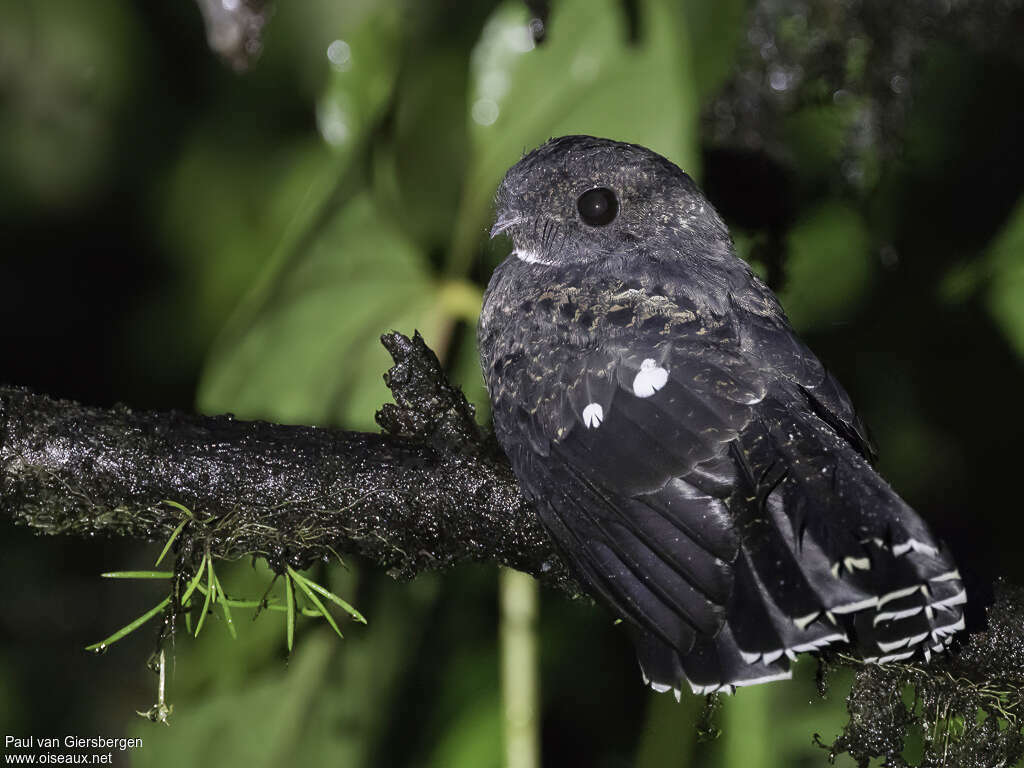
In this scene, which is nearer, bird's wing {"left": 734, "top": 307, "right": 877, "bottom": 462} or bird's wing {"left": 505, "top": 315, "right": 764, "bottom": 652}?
bird's wing {"left": 505, "top": 315, "right": 764, "bottom": 652}

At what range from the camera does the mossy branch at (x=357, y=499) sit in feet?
5.34

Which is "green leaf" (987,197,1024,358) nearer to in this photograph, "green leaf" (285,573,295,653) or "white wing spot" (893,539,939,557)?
"white wing spot" (893,539,939,557)

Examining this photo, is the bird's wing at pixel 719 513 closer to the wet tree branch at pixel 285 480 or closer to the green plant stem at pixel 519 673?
the wet tree branch at pixel 285 480

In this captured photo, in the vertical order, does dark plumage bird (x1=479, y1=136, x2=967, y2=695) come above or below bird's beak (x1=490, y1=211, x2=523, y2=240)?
below

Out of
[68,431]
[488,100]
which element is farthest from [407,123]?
[68,431]

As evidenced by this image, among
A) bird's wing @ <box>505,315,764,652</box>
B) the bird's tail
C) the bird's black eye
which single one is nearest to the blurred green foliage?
the bird's black eye

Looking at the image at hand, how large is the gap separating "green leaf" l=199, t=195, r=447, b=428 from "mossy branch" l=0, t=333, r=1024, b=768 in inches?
23.5

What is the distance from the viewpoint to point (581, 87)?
2566 mm

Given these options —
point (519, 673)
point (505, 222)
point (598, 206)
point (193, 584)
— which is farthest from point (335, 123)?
point (519, 673)

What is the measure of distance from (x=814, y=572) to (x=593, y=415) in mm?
434

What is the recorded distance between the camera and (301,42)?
3.30 metres

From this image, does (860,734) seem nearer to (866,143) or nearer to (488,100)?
(488,100)

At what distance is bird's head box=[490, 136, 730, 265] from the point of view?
1.92 meters

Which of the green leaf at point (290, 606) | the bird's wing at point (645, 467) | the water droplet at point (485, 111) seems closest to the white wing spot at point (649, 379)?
the bird's wing at point (645, 467)
